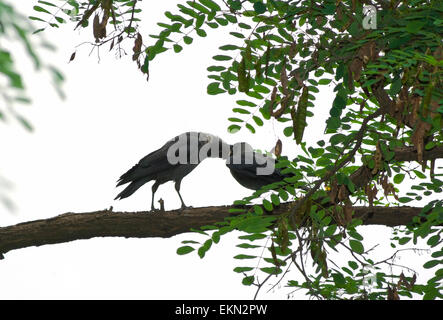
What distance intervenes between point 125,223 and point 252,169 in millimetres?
1550

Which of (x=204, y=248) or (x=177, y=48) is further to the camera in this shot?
(x=177, y=48)

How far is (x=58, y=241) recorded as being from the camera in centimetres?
514

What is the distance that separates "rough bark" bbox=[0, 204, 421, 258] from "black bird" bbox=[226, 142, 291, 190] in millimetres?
810

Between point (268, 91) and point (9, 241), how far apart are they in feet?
Result: 9.04

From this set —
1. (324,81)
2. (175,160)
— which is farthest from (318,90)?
(175,160)

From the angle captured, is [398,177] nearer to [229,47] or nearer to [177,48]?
[229,47]

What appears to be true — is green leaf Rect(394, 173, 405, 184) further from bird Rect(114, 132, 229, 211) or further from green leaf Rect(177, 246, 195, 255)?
green leaf Rect(177, 246, 195, 255)

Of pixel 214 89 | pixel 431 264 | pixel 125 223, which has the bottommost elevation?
pixel 431 264

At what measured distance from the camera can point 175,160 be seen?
19.7 feet

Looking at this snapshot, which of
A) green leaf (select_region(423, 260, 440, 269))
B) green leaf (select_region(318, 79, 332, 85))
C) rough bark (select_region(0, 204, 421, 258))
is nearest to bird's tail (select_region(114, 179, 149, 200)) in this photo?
rough bark (select_region(0, 204, 421, 258))

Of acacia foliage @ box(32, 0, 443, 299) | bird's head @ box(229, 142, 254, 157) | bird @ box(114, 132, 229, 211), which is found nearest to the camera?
acacia foliage @ box(32, 0, 443, 299)

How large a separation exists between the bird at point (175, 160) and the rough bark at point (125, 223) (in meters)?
0.57

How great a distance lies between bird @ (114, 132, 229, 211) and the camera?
5766 mm

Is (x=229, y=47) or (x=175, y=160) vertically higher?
(x=229, y=47)
